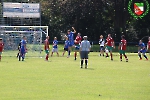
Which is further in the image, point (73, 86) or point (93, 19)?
point (93, 19)

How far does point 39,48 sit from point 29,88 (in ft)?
104

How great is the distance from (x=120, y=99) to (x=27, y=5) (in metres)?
34.9

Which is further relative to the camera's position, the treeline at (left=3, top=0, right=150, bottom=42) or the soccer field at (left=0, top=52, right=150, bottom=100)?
the treeline at (left=3, top=0, right=150, bottom=42)

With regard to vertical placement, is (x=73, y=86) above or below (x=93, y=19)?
below

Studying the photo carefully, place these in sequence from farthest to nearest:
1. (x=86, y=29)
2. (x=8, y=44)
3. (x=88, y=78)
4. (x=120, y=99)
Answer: (x=86, y=29), (x=8, y=44), (x=88, y=78), (x=120, y=99)

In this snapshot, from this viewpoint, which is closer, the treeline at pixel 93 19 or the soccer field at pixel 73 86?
the soccer field at pixel 73 86

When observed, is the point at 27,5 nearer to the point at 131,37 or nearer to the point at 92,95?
the point at 131,37

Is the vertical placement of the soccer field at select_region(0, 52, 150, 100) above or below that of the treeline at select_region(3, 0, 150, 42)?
below

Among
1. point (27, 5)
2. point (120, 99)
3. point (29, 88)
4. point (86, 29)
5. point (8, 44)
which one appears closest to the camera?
point (120, 99)

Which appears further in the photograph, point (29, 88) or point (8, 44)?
point (8, 44)

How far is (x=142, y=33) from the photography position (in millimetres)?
70250

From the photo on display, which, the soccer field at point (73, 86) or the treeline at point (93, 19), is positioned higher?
the treeline at point (93, 19)

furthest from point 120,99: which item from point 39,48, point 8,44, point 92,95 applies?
Result: point 8,44

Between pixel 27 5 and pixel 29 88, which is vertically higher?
pixel 27 5
